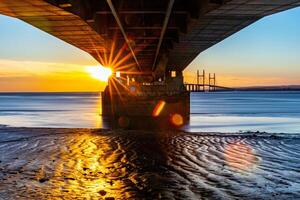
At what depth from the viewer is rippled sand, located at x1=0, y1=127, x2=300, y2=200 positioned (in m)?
7.74

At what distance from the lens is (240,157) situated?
491 inches

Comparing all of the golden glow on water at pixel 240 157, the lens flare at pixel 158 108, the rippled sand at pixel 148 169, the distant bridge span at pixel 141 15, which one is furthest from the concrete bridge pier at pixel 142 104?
the golden glow on water at pixel 240 157

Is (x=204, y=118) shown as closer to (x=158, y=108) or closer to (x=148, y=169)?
(x=158, y=108)

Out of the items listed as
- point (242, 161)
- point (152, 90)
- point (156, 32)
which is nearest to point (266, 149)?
point (242, 161)

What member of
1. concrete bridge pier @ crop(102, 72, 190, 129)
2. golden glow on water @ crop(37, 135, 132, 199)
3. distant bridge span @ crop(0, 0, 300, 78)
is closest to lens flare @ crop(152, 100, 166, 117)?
concrete bridge pier @ crop(102, 72, 190, 129)

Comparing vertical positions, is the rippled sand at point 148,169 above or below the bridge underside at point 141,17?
below

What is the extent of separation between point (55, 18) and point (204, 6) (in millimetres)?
6655

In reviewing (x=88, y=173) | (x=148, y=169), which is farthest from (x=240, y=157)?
(x=88, y=173)

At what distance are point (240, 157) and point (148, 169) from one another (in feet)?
11.4

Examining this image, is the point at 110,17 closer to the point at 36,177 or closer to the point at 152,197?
the point at 36,177

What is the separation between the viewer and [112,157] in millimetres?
12383

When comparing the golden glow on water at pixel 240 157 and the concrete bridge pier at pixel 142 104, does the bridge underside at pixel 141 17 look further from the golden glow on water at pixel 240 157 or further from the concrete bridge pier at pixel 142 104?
the concrete bridge pier at pixel 142 104

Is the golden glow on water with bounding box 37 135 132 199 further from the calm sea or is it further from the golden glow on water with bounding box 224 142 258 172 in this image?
the calm sea

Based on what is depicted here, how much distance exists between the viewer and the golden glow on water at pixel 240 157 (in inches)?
422
